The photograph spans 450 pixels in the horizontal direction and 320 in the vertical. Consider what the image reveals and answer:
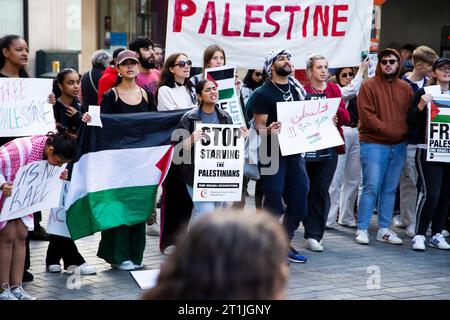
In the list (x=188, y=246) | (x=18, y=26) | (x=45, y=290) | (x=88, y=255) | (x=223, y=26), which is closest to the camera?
(x=188, y=246)

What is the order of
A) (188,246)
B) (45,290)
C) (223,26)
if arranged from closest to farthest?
(188,246)
(45,290)
(223,26)

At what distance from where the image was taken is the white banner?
8.75 metres

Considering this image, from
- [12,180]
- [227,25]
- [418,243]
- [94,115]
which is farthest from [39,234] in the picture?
[418,243]

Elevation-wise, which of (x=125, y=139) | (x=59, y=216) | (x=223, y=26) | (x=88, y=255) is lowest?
(x=88, y=255)

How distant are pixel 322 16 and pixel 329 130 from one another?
1.66 metres

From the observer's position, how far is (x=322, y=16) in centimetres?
921

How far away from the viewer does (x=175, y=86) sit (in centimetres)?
798

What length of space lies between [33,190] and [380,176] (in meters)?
3.82

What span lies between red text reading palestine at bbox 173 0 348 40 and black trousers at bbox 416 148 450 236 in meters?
1.73

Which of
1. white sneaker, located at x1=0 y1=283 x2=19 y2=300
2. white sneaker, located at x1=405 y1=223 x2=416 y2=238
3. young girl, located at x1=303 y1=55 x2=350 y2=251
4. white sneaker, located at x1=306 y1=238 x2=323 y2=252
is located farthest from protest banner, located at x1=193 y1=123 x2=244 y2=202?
white sneaker, located at x1=405 y1=223 x2=416 y2=238

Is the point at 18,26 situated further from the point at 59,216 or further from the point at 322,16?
the point at 59,216

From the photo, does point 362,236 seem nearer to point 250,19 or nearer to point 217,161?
point 217,161

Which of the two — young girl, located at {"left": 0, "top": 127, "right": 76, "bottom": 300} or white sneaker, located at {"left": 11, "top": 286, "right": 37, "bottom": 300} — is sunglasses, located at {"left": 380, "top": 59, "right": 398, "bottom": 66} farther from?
white sneaker, located at {"left": 11, "top": 286, "right": 37, "bottom": 300}

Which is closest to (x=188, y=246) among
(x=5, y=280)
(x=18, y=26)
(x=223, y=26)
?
(x=5, y=280)
